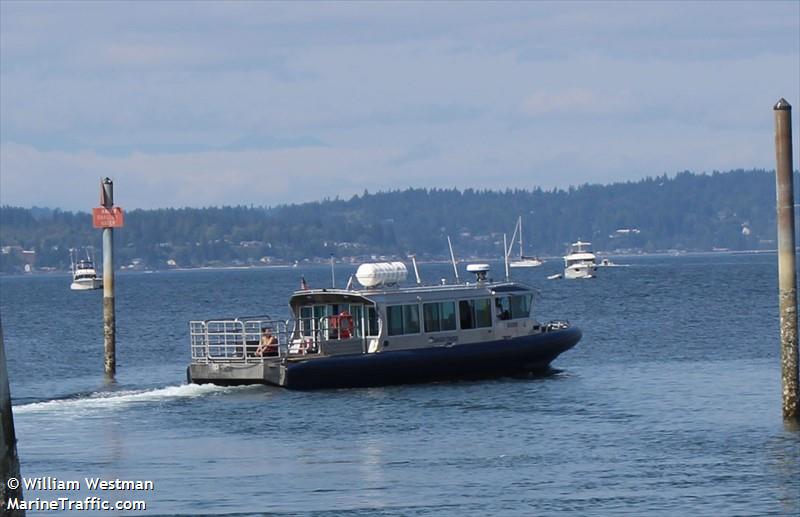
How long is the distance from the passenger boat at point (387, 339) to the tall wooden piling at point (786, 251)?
13.6m

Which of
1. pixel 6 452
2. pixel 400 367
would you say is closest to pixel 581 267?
pixel 400 367

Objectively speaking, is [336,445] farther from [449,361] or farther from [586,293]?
[586,293]

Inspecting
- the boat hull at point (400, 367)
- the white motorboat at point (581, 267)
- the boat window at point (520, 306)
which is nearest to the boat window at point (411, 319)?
the boat hull at point (400, 367)

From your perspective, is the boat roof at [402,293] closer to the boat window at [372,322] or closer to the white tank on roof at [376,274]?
the white tank on roof at [376,274]

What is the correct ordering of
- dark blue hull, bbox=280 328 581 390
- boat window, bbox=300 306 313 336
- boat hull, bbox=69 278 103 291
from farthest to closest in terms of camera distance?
boat hull, bbox=69 278 103 291 < boat window, bbox=300 306 313 336 < dark blue hull, bbox=280 328 581 390

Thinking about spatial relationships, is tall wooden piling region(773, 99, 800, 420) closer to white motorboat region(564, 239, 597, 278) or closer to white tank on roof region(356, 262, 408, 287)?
white tank on roof region(356, 262, 408, 287)

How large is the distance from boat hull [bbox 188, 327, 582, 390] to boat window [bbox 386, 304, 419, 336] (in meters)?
0.70

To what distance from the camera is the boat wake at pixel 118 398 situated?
40.7 metres

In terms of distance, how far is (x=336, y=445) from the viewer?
113ft

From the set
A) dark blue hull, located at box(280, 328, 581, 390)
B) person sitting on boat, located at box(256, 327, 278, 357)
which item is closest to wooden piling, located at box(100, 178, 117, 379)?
person sitting on boat, located at box(256, 327, 278, 357)

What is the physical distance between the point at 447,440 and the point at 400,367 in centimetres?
987

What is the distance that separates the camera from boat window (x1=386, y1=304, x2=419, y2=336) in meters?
45.3

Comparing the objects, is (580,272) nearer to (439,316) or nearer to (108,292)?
(108,292)

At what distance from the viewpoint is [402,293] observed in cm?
4591
